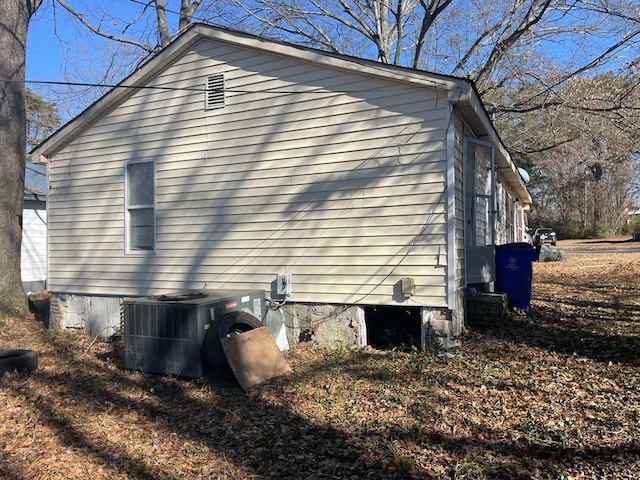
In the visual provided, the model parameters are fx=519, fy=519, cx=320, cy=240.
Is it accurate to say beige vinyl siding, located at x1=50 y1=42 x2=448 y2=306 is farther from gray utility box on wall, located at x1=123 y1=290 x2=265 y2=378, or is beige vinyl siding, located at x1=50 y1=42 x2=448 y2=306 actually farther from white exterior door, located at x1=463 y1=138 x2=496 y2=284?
gray utility box on wall, located at x1=123 y1=290 x2=265 y2=378

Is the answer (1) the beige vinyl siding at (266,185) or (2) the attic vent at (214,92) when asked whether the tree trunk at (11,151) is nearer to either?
(1) the beige vinyl siding at (266,185)

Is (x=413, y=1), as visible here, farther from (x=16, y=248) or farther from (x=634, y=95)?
(x=16, y=248)

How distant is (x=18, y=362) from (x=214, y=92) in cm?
452

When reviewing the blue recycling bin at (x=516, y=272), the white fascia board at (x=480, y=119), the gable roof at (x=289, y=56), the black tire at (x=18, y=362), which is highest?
the gable roof at (x=289, y=56)

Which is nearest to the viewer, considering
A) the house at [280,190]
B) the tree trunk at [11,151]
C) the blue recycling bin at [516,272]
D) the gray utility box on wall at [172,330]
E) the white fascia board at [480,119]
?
the gray utility box on wall at [172,330]

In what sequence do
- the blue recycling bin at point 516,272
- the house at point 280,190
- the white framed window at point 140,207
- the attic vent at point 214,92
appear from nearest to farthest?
the house at point 280,190 → the attic vent at point 214,92 → the blue recycling bin at point 516,272 → the white framed window at point 140,207

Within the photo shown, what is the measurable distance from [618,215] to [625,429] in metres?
44.8

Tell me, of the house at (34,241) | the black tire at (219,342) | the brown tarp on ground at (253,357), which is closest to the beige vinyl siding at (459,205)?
the brown tarp on ground at (253,357)

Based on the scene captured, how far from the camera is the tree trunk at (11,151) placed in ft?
30.1

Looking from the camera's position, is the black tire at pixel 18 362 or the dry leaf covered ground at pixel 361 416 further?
the black tire at pixel 18 362

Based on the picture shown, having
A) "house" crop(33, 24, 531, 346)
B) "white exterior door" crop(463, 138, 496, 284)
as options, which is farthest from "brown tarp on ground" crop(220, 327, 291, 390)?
"white exterior door" crop(463, 138, 496, 284)

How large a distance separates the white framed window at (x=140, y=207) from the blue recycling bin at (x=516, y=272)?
5.57m

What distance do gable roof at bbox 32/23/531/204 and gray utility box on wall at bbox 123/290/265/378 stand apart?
3342mm

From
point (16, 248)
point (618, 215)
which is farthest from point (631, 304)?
point (618, 215)
